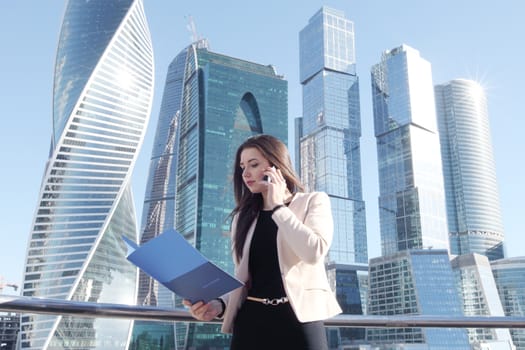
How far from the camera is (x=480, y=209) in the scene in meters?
116

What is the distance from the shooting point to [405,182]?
352 feet

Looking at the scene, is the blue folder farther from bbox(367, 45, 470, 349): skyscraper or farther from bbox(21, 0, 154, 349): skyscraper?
bbox(367, 45, 470, 349): skyscraper

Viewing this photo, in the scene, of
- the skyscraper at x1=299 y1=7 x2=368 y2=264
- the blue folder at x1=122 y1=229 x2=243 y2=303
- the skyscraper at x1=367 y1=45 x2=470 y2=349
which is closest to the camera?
the blue folder at x1=122 y1=229 x2=243 y2=303

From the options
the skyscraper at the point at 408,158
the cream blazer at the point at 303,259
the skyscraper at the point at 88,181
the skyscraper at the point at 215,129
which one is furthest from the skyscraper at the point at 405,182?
the cream blazer at the point at 303,259

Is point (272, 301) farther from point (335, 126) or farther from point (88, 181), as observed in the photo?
point (335, 126)

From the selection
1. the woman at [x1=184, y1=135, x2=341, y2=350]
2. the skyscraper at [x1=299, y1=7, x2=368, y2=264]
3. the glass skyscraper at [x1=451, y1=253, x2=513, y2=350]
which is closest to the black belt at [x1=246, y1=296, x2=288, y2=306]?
the woman at [x1=184, y1=135, x2=341, y2=350]

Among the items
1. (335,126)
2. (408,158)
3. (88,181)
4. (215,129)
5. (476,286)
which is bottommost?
(476,286)

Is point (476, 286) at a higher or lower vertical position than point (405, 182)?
lower

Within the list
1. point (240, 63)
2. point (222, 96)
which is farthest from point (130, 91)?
point (240, 63)

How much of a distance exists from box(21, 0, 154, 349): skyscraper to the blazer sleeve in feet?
189

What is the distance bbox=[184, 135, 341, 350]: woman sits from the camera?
175 centimetres

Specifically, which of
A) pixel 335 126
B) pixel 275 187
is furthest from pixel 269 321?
pixel 335 126

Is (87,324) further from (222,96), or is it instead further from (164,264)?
(164,264)

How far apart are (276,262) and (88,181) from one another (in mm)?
60424
